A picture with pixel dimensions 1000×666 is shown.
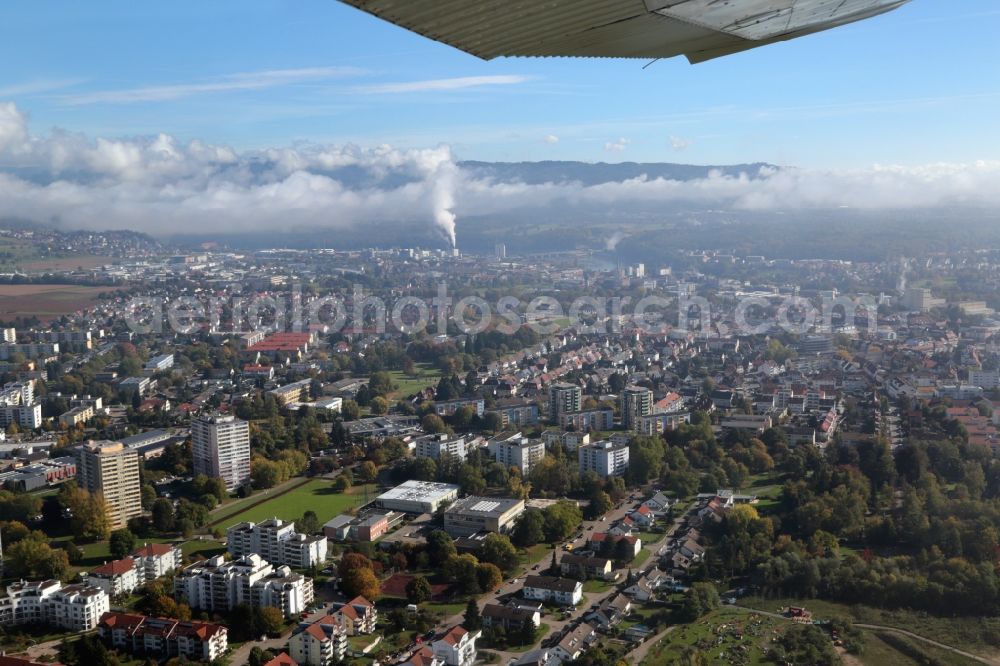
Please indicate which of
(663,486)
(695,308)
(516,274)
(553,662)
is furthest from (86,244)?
(553,662)

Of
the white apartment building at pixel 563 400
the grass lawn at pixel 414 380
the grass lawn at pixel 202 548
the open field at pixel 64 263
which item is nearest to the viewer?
the grass lawn at pixel 202 548

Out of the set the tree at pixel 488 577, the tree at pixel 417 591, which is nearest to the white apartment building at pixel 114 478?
the tree at pixel 417 591

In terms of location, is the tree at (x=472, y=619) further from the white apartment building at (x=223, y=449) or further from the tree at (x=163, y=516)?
the white apartment building at (x=223, y=449)

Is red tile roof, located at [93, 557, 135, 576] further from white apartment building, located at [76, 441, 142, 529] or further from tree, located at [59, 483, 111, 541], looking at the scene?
white apartment building, located at [76, 441, 142, 529]

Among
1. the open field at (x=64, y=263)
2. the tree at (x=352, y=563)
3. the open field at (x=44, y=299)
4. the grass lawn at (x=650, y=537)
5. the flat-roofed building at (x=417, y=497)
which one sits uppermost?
the open field at (x=64, y=263)

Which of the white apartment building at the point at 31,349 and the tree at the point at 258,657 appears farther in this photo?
the white apartment building at the point at 31,349

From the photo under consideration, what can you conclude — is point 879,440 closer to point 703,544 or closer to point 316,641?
point 703,544
